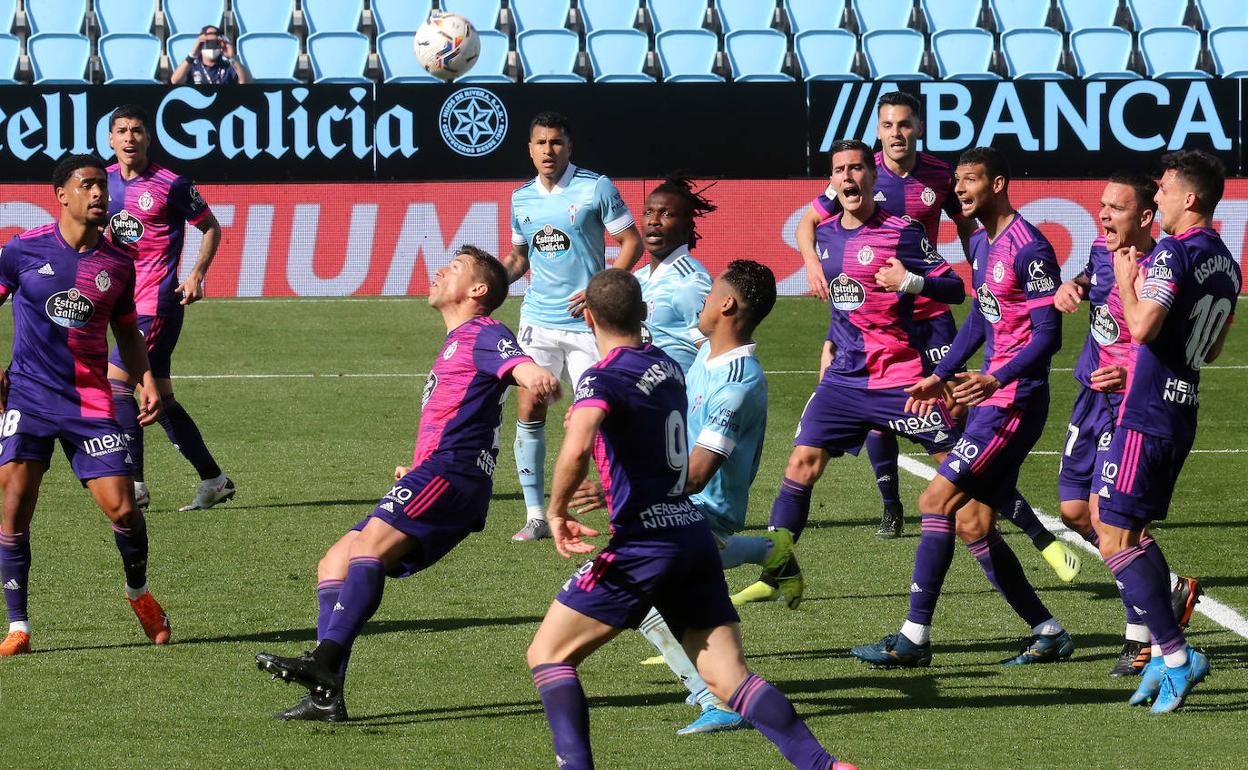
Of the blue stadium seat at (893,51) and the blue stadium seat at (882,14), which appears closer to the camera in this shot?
the blue stadium seat at (893,51)

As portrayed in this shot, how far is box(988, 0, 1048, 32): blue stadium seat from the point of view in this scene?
25.6 meters

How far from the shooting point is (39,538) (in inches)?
408

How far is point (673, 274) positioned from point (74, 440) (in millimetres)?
2824

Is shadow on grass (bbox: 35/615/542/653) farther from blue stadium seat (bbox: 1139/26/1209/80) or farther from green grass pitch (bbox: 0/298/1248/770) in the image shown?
blue stadium seat (bbox: 1139/26/1209/80)

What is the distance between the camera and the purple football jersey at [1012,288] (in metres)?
7.71

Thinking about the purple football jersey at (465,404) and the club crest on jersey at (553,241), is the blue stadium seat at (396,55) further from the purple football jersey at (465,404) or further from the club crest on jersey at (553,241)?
the purple football jersey at (465,404)

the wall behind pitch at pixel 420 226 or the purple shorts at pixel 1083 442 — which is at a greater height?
the purple shorts at pixel 1083 442

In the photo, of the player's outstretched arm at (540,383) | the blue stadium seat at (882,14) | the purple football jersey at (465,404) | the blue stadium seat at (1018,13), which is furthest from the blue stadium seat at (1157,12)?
the player's outstretched arm at (540,383)

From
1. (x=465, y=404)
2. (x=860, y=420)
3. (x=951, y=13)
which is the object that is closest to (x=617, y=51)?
(x=951, y=13)

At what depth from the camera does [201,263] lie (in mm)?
11508

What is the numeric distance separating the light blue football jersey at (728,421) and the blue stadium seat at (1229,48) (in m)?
19.2

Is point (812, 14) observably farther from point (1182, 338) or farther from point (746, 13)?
point (1182, 338)

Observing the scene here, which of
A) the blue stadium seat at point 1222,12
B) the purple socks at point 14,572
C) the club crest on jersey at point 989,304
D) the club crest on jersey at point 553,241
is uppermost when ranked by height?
the blue stadium seat at point 1222,12

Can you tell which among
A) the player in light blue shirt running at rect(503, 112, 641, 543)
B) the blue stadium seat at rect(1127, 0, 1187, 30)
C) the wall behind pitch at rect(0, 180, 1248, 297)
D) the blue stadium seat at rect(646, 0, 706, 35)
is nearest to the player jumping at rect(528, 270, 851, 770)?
the player in light blue shirt running at rect(503, 112, 641, 543)
